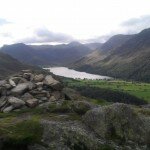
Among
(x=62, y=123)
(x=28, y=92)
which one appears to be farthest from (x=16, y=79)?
(x=62, y=123)

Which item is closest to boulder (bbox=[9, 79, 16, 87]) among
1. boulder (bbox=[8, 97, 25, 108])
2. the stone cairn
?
the stone cairn

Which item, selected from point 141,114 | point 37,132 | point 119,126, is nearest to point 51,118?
point 37,132

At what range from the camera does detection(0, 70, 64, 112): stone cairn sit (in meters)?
60.3

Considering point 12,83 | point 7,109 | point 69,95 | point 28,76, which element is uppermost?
point 28,76

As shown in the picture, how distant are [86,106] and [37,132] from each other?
42.8 ft

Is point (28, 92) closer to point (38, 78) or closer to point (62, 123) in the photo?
point (38, 78)

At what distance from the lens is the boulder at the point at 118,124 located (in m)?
48.7

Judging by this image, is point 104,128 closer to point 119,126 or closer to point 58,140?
point 119,126

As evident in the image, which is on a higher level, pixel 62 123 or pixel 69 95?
pixel 69 95

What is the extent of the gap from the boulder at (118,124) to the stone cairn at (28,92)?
1367 centimetres

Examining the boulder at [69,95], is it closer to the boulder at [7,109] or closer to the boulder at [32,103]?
the boulder at [32,103]

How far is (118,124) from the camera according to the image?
49812 mm

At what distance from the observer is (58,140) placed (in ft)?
144

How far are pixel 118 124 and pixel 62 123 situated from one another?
26.5 feet
